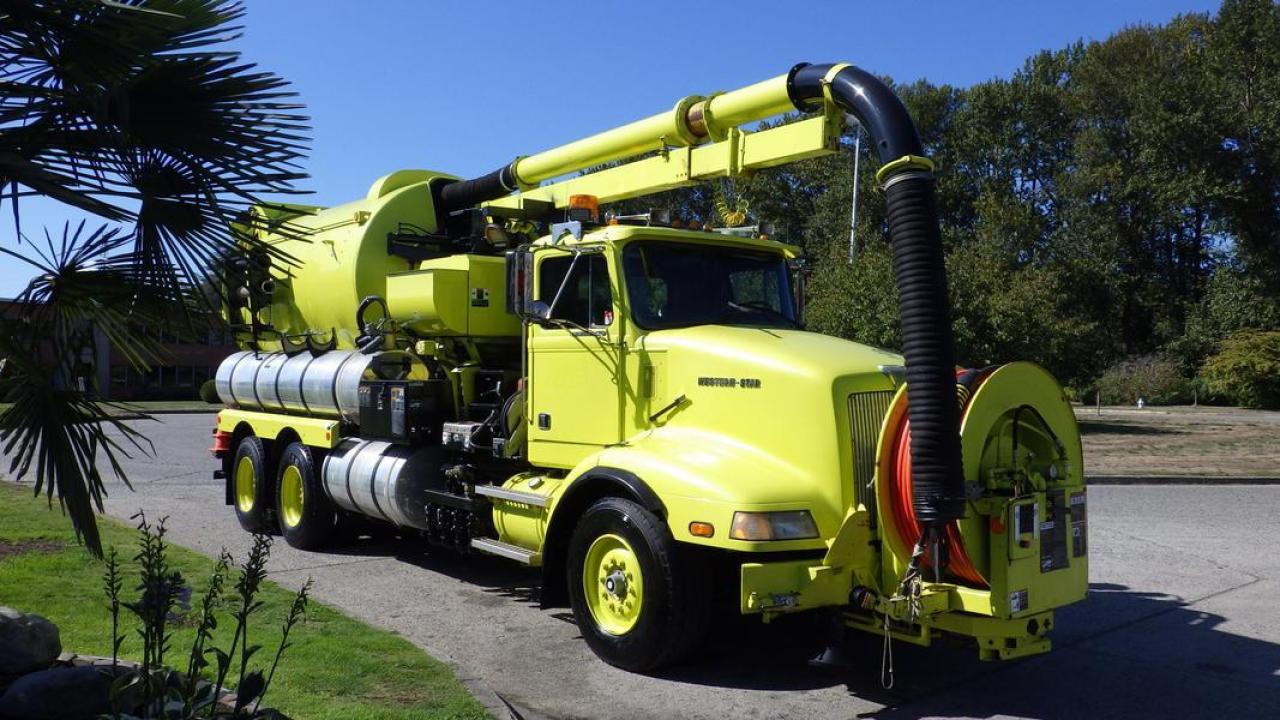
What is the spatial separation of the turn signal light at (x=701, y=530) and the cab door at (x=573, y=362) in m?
1.46

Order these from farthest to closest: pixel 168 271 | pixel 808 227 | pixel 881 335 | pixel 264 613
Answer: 1. pixel 808 227
2. pixel 881 335
3. pixel 264 613
4. pixel 168 271

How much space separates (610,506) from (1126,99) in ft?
176

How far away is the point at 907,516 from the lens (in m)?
5.77

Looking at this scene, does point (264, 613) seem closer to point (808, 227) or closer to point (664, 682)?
point (664, 682)

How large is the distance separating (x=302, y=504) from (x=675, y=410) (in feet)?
17.9

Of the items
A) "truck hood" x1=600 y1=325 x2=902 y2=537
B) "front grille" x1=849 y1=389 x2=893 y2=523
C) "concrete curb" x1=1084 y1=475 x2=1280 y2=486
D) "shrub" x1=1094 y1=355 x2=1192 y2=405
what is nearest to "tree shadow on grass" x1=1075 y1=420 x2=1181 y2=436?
"concrete curb" x1=1084 y1=475 x2=1280 y2=486

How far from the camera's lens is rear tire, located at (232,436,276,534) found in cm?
1146

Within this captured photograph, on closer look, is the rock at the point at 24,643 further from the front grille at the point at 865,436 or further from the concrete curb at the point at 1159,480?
the concrete curb at the point at 1159,480

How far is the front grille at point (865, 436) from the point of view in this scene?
20.0ft

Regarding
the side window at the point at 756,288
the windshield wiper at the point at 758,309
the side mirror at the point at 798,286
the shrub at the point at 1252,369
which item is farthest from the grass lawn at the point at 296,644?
the shrub at the point at 1252,369

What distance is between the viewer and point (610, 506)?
21.7ft

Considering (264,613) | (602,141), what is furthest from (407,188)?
(264,613)

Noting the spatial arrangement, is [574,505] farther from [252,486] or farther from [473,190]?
[252,486]

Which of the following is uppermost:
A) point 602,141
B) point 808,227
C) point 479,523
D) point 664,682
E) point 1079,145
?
point 1079,145
